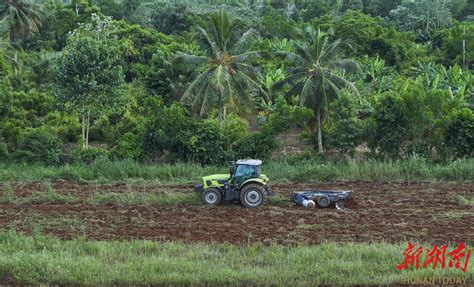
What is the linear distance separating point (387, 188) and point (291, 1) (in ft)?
205

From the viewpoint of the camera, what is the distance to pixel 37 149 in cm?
2927

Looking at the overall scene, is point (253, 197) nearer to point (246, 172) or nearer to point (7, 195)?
point (246, 172)

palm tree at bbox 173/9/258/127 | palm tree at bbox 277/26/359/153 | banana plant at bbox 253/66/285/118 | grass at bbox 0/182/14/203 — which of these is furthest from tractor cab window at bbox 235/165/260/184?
banana plant at bbox 253/66/285/118

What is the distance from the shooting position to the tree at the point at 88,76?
98.3 ft

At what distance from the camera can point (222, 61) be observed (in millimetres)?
29578

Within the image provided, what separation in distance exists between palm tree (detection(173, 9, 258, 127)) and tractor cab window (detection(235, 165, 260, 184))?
10.4 meters

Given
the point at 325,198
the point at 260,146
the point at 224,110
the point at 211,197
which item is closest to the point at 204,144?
the point at 260,146

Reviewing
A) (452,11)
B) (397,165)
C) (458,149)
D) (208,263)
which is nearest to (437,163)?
(458,149)

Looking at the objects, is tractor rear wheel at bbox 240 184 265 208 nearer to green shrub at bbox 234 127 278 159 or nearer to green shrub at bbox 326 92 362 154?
green shrub at bbox 234 127 278 159

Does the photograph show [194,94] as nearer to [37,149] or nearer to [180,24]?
[37,149]

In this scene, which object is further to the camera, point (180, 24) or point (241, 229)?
point (180, 24)

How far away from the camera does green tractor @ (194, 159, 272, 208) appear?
18.9 metres

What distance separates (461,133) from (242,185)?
41.1 feet

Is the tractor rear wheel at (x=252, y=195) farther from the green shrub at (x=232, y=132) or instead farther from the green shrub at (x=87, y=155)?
the green shrub at (x=87, y=155)
